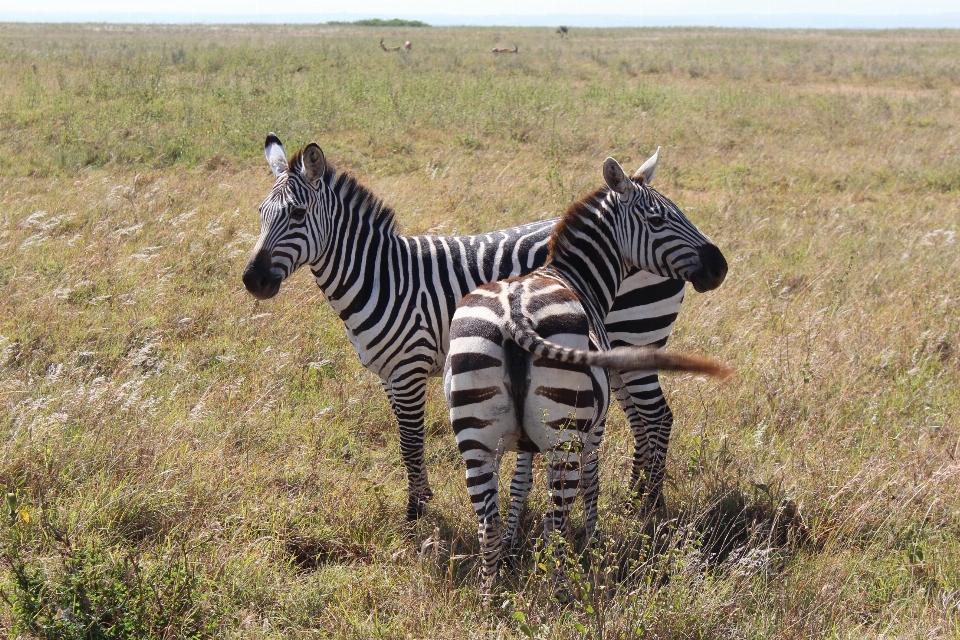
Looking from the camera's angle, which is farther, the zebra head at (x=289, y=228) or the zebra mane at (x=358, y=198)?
the zebra mane at (x=358, y=198)

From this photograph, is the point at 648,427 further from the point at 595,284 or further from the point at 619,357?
the point at 619,357

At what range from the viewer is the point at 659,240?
4.39 m

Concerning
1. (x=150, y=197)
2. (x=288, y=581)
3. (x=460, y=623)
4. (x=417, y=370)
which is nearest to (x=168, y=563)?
(x=288, y=581)

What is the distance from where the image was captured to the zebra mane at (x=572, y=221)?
4.25m

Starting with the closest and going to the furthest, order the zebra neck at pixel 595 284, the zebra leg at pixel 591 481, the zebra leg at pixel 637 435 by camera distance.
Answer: the zebra leg at pixel 591 481 → the zebra neck at pixel 595 284 → the zebra leg at pixel 637 435

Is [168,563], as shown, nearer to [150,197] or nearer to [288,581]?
[288,581]

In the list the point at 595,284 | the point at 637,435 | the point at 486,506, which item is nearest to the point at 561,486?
the point at 486,506

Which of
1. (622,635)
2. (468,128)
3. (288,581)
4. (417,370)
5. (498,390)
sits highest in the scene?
(468,128)

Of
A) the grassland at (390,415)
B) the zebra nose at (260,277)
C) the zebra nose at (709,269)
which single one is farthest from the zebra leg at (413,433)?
the zebra nose at (709,269)

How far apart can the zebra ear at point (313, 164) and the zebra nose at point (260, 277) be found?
59 centimetres

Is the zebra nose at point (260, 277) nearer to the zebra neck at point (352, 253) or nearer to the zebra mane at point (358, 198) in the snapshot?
the zebra neck at point (352, 253)

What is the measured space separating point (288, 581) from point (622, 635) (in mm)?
1668

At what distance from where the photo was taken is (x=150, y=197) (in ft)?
31.6

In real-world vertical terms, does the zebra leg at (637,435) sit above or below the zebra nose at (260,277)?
below
